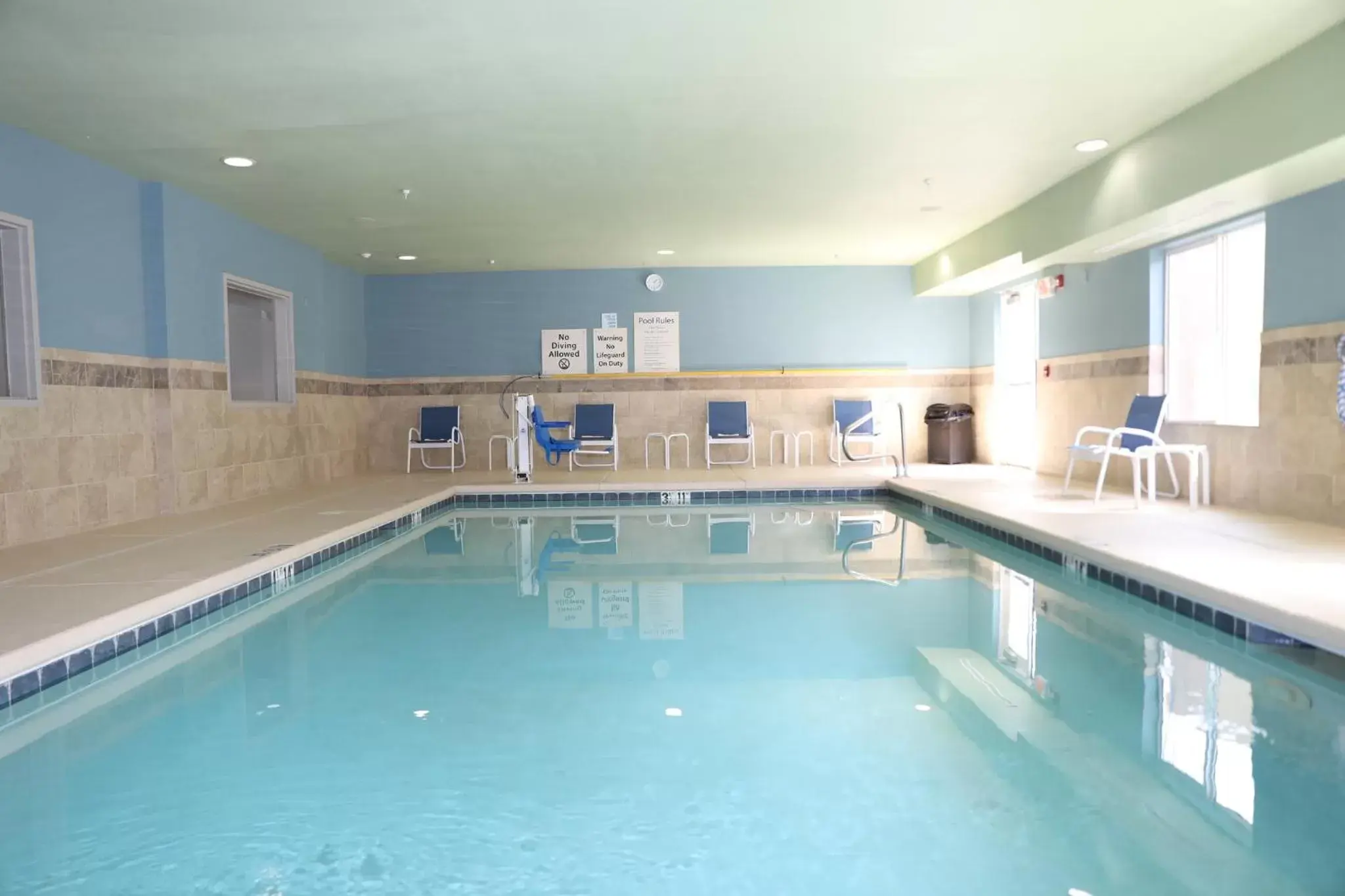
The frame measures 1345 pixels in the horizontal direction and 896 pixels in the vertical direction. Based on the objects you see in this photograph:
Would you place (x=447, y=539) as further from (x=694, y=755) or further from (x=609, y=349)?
(x=609, y=349)

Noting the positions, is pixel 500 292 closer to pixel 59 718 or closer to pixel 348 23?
pixel 348 23

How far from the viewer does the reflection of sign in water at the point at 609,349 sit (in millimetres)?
10195

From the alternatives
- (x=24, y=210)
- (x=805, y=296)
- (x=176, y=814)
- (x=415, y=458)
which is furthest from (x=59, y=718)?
(x=805, y=296)

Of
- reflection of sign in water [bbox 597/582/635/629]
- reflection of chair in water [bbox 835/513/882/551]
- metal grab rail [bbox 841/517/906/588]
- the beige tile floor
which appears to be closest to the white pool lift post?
reflection of chair in water [bbox 835/513/882/551]

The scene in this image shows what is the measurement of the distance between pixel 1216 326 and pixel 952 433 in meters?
3.62

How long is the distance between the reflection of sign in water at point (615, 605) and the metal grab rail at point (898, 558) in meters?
1.17

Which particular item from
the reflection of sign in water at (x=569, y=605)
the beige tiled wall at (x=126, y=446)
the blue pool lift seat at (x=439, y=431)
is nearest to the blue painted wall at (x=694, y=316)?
the blue pool lift seat at (x=439, y=431)

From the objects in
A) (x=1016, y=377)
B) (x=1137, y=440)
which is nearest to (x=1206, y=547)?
(x=1137, y=440)

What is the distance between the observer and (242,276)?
7359 mm

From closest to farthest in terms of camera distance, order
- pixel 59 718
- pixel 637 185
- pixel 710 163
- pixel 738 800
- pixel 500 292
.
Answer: pixel 738 800
pixel 59 718
pixel 710 163
pixel 637 185
pixel 500 292

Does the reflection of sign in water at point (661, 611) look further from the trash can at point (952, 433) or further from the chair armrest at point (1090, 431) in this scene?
the trash can at point (952, 433)

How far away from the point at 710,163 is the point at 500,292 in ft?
16.0

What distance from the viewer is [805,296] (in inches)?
402

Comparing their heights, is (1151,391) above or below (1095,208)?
below
